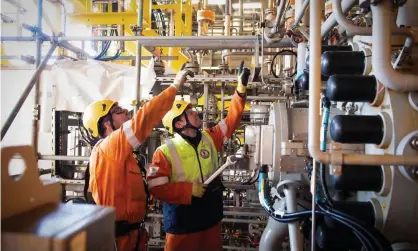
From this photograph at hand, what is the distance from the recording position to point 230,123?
2.54m

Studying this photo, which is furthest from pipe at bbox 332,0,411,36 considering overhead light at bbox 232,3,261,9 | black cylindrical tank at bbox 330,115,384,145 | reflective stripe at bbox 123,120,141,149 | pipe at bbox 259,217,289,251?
overhead light at bbox 232,3,261,9

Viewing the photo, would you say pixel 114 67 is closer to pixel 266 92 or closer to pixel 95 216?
pixel 266 92

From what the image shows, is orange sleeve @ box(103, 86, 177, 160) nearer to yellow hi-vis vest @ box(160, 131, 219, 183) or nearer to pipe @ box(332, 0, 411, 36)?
yellow hi-vis vest @ box(160, 131, 219, 183)

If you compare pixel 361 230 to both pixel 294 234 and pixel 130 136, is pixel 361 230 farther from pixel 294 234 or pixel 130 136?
pixel 130 136

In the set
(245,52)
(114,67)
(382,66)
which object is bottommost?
(382,66)

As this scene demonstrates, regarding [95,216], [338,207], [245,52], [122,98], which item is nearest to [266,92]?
[245,52]

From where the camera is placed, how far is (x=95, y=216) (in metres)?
0.66

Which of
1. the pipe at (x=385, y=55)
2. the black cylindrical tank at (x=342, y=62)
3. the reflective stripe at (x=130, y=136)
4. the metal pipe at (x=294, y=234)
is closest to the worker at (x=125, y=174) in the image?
the reflective stripe at (x=130, y=136)

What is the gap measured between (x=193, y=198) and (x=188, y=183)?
17 cm

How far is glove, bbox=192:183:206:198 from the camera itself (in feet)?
7.22

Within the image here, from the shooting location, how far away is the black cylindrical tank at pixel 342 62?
1.27 meters

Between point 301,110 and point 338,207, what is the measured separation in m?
0.66

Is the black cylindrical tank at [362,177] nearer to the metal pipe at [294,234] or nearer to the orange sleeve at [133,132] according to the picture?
the metal pipe at [294,234]

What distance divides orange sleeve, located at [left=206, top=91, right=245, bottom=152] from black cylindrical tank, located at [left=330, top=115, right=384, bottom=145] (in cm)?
134
